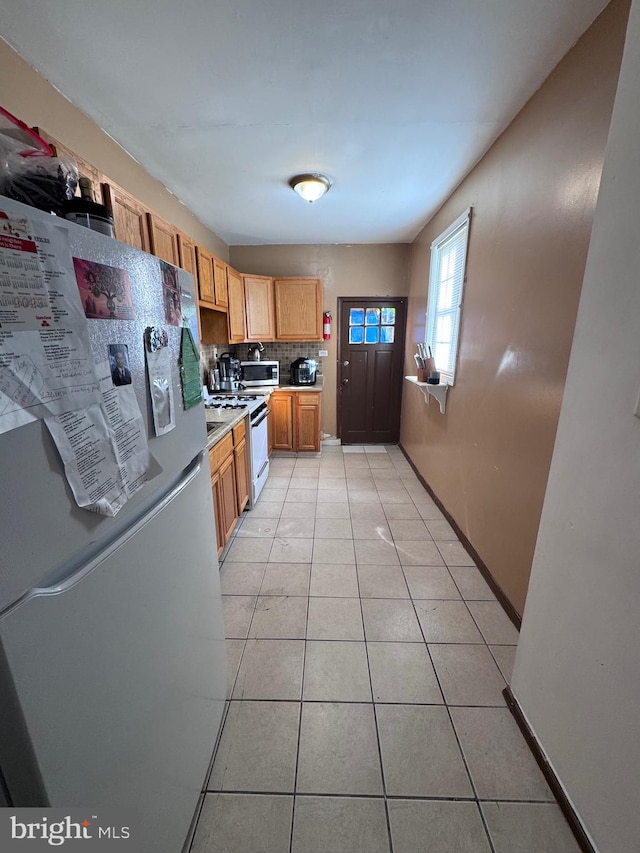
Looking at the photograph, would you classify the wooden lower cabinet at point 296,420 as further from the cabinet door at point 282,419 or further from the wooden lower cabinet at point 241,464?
the wooden lower cabinet at point 241,464

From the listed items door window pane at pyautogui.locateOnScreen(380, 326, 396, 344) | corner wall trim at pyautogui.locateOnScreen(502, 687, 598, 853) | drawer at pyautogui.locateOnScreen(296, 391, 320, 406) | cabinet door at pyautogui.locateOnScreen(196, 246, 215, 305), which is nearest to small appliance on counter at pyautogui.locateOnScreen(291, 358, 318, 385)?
drawer at pyautogui.locateOnScreen(296, 391, 320, 406)

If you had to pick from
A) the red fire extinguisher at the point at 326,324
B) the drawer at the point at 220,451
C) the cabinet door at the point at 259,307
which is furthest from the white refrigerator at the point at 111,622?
the red fire extinguisher at the point at 326,324

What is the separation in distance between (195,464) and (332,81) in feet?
6.08

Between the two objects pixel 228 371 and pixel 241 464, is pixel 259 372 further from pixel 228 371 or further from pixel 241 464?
pixel 241 464

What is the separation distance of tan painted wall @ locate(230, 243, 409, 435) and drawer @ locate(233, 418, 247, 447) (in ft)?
7.56

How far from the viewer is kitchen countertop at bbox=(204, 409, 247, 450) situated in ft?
6.50

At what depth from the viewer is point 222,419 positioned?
238cm

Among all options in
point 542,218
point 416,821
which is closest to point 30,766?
point 416,821

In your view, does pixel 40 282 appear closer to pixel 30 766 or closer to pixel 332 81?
pixel 30 766

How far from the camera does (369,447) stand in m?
4.58

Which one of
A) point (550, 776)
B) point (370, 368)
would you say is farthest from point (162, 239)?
point (550, 776)

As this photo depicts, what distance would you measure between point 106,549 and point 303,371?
3690 millimetres

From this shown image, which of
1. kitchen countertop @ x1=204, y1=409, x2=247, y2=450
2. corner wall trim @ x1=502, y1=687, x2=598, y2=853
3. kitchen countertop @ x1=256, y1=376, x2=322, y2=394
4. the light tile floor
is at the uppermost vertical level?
kitchen countertop @ x1=256, y1=376, x2=322, y2=394

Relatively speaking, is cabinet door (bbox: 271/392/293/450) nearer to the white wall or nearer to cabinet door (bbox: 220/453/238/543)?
cabinet door (bbox: 220/453/238/543)
